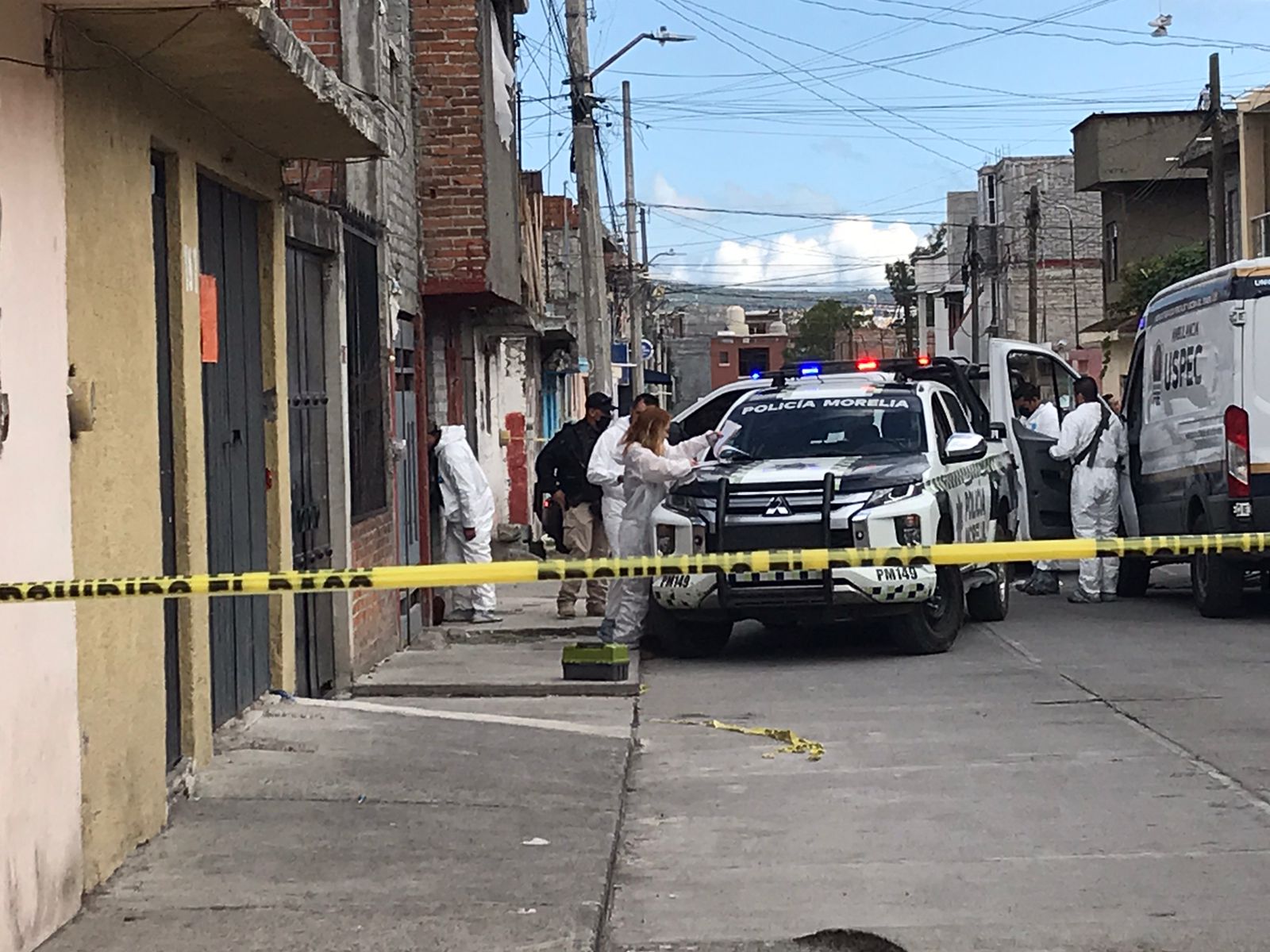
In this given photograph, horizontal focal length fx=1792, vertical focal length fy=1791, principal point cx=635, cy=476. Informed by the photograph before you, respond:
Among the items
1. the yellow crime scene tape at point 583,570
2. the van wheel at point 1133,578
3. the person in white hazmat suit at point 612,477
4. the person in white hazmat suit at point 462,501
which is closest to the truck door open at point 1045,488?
the van wheel at point 1133,578

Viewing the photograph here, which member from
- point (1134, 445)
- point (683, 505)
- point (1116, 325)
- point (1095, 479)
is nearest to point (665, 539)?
point (683, 505)

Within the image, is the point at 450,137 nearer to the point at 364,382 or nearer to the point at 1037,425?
the point at 364,382

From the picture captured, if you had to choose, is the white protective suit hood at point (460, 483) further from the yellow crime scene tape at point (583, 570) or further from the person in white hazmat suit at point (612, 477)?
the yellow crime scene tape at point (583, 570)

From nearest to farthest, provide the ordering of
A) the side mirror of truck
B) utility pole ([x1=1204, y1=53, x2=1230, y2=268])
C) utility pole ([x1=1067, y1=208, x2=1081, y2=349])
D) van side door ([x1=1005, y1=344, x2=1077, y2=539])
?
the side mirror of truck < van side door ([x1=1005, y1=344, x2=1077, y2=539]) < utility pole ([x1=1204, y1=53, x2=1230, y2=268]) < utility pole ([x1=1067, y1=208, x2=1081, y2=349])

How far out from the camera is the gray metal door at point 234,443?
26.3 feet

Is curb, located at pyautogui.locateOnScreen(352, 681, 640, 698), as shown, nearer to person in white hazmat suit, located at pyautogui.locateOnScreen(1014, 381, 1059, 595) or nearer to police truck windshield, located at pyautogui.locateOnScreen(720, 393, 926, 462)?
police truck windshield, located at pyautogui.locateOnScreen(720, 393, 926, 462)

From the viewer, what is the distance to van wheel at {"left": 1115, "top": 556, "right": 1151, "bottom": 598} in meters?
16.0

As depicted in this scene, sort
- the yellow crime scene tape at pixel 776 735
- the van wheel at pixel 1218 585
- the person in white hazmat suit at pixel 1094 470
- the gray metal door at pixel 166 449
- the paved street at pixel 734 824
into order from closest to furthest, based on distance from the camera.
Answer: the paved street at pixel 734 824 → the gray metal door at pixel 166 449 → the yellow crime scene tape at pixel 776 735 → the van wheel at pixel 1218 585 → the person in white hazmat suit at pixel 1094 470

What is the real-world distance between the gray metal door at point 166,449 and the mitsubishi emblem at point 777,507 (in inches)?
211

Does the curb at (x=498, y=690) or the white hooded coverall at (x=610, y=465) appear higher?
the white hooded coverall at (x=610, y=465)

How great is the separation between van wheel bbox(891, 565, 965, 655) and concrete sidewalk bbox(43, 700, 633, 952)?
3497mm

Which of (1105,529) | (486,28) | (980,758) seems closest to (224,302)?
(980,758)

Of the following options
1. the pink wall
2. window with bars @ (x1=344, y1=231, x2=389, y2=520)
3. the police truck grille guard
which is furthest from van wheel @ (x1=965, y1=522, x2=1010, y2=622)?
the pink wall

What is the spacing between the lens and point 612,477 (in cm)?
1376
